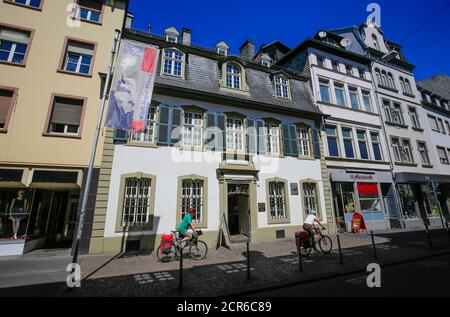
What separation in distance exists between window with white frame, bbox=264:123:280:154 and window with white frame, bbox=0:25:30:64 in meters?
13.1

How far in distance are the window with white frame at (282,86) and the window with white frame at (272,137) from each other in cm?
287

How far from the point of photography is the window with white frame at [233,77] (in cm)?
1391

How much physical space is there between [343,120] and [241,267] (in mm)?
14948

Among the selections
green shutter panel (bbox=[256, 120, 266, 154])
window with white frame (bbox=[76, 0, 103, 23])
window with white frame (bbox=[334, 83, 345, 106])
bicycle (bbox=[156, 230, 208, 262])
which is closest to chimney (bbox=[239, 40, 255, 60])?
window with white frame (bbox=[334, 83, 345, 106])

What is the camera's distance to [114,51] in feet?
25.3

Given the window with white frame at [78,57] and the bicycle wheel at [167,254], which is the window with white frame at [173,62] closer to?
the window with white frame at [78,57]

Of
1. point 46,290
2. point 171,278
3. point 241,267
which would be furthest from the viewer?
point 241,267

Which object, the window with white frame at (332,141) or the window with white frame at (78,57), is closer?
the window with white frame at (78,57)

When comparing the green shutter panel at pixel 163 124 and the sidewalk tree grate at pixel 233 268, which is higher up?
the green shutter panel at pixel 163 124

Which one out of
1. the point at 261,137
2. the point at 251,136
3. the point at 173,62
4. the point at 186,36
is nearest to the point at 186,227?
the point at 251,136

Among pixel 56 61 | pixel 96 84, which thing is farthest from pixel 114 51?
pixel 56 61

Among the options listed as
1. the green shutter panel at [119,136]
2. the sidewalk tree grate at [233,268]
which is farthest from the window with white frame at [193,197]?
the sidewalk tree grate at [233,268]

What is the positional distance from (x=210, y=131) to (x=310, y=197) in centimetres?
772
